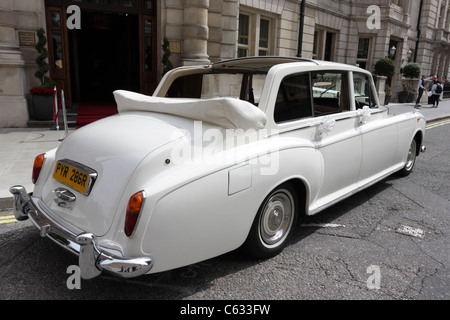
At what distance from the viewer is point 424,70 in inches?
1137

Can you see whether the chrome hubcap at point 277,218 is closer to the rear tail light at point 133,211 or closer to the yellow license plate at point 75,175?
the rear tail light at point 133,211

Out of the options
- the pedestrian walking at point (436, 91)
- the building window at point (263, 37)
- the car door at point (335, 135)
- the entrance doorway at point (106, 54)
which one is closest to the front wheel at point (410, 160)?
the car door at point (335, 135)

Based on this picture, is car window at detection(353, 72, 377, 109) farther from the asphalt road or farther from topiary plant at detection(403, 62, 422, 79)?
topiary plant at detection(403, 62, 422, 79)

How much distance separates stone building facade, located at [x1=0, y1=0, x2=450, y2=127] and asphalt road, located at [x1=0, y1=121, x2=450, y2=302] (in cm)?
657

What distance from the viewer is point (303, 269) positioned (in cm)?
324

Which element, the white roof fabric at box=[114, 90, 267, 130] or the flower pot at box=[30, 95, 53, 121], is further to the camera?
the flower pot at box=[30, 95, 53, 121]

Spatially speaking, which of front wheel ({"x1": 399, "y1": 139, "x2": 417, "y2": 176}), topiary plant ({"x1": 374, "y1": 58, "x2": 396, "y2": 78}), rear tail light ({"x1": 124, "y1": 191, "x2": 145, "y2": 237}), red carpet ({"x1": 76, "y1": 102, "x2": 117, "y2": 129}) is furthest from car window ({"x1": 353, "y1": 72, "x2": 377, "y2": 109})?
topiary plant ({"x1": 374, "y1": 58, "x2": 396, "y2": 78})

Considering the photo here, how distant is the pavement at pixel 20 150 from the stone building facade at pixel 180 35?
922 mm

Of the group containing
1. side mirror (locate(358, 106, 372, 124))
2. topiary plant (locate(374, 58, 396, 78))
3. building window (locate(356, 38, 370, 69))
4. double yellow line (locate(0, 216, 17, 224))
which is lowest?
double yellow line (locate(0, 216, 17, 224))

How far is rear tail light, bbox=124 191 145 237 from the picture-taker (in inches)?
95.0

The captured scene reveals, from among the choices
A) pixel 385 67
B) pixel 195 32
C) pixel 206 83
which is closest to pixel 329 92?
pixel 206 83

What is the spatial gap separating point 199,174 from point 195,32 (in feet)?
31.0

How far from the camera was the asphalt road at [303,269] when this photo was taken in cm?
285
